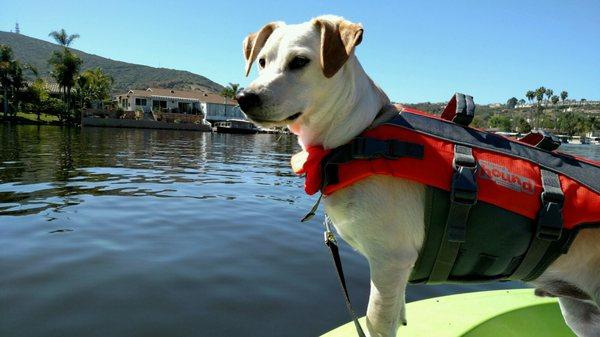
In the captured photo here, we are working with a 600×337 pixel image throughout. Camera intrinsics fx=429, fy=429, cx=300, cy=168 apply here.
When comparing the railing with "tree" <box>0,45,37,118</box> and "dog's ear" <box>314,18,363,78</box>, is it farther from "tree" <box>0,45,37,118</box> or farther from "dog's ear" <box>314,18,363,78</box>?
A: "dog's ear" <box>314,18,363,78</box>

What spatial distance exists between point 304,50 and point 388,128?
73cm

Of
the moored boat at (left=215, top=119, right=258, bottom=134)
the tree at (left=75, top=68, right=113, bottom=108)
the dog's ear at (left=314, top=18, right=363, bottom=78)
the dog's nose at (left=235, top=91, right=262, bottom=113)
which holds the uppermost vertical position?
the tree at (left=75, top=68, right=113, bottom=108)

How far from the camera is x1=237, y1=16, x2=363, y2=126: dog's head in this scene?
8.48 ft

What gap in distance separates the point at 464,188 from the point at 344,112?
0.85 meters

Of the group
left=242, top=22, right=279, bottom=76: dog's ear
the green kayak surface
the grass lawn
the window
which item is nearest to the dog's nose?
left=242, top=22, right=279, bottom=76: dog's ear

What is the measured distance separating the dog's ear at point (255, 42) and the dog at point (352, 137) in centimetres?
44

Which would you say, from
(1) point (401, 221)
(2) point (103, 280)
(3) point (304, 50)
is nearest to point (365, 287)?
(2) point (103, 280)

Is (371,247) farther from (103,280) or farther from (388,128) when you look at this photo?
(103,280)

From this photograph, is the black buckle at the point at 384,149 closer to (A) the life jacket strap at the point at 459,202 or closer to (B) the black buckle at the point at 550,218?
(A) the life jacket strap at the point at 459,202

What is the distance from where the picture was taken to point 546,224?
2549 millimetres

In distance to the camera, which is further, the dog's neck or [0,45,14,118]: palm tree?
[0,45,14,118]: palm tree

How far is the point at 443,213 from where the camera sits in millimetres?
2609

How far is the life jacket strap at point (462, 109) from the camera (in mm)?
2877

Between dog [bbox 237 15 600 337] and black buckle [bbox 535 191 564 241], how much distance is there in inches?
10.7
